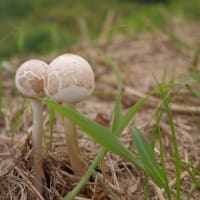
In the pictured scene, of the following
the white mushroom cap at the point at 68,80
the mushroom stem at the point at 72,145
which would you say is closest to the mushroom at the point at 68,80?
the white mushroom cap at the point at 68,80

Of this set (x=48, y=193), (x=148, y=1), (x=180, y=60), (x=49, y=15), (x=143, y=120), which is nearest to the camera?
(x=48, y=193)

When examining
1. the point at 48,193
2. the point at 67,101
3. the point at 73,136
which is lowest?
the point at 48,193

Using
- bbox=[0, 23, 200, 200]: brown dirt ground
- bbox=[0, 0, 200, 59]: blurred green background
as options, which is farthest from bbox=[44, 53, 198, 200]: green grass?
bbox=[0, 0, 200, 59]: blurred green background

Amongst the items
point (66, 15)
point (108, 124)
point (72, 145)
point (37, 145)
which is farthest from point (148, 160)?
point (66, 15)

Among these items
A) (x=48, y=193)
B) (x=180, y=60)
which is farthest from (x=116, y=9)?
(x=48, y=193)

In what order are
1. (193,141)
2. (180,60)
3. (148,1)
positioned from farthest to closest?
(148,1) < (180,60) < (193,141)

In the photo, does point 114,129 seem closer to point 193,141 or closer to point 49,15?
point 193,141

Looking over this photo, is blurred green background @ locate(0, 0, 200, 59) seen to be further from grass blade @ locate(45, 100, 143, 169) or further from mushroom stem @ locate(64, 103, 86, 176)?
grass blade @ locate(45, 100, 143, 169)

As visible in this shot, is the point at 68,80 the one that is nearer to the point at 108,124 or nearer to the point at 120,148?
the point at 120,148
